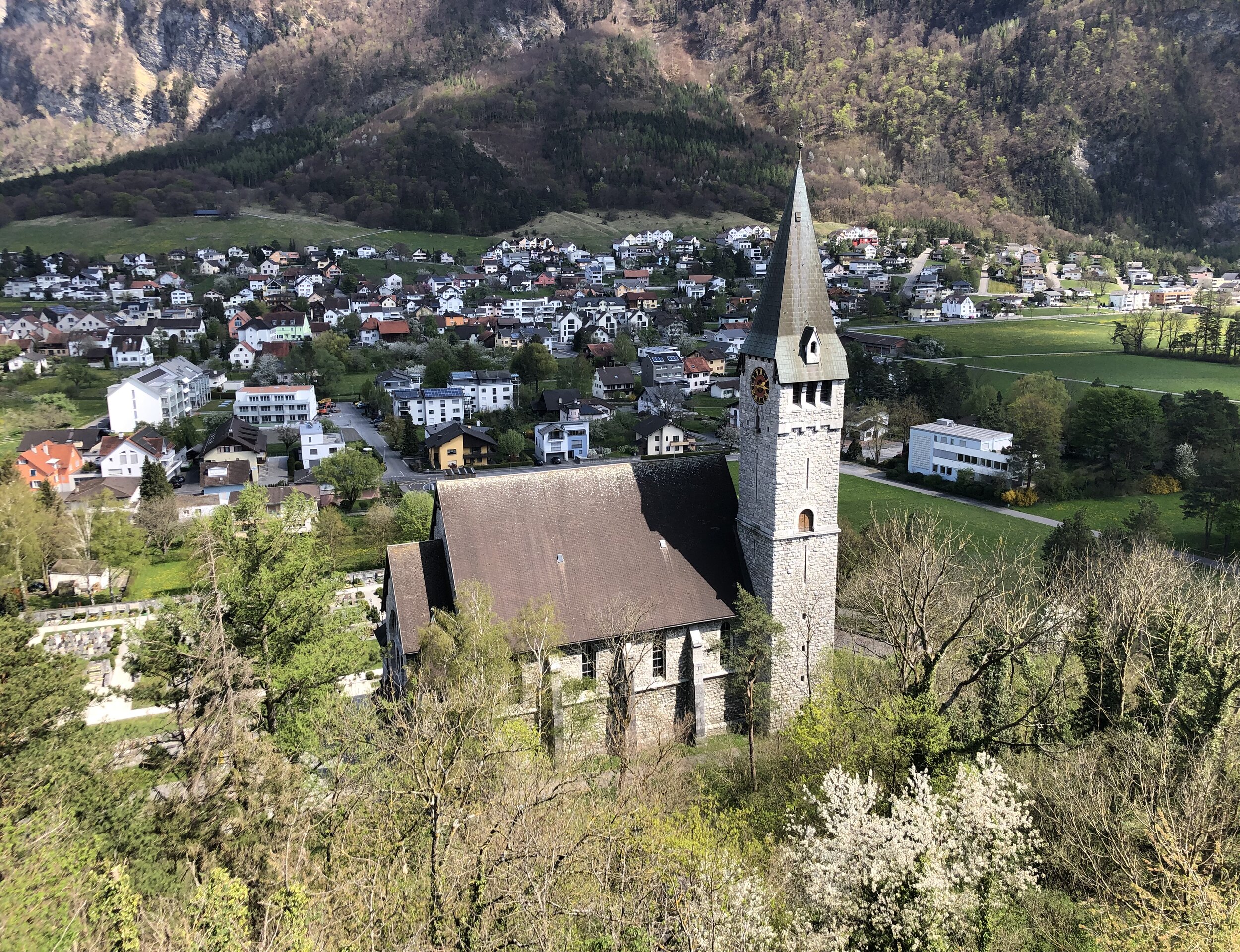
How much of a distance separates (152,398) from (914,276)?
12121 centimetres

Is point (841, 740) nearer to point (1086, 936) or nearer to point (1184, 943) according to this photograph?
point (1086, 936)

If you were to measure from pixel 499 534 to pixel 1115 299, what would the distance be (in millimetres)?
138840

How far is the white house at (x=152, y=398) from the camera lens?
76625 millimetres

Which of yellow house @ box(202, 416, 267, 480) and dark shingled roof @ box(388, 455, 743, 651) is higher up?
dark shingled roof @ box(388, 455, 743, 651)

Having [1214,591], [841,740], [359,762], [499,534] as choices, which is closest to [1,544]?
[499,534]

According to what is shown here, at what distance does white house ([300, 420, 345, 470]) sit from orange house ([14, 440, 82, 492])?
16.2m

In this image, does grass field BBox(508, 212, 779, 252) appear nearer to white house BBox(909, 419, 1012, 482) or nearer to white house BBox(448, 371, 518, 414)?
white house BBox(448, 371, 518, 414)

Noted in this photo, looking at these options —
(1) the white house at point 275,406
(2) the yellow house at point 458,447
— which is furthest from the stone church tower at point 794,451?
(1) the white house at point 275,406

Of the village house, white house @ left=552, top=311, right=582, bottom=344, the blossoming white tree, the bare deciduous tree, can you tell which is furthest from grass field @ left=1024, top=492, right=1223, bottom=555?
white house @ left=552, top=311, right=582, bottom=344

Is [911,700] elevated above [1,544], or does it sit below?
above

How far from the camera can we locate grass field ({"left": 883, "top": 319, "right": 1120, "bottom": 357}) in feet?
326

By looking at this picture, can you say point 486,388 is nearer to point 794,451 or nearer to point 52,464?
point 52,464

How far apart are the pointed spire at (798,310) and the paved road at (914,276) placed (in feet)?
375

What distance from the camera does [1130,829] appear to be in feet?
54.4
